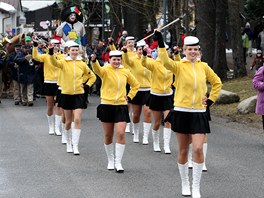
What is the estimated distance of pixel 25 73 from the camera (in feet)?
80.1

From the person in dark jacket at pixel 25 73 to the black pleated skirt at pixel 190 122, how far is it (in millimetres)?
14372

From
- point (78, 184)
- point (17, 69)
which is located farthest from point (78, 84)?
point (17, 69)

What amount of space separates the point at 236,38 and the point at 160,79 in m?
13.5

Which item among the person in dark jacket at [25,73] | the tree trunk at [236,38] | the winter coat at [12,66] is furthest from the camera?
the tree trunk at [236,38]

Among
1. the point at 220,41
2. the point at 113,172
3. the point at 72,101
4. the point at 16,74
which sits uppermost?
the point at 220,41

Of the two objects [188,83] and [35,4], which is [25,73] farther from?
[35,4]

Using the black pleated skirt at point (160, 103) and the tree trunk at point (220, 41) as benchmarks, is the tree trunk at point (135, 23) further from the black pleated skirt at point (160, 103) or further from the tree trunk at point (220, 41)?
the black pleated skirt at point (160, 103)

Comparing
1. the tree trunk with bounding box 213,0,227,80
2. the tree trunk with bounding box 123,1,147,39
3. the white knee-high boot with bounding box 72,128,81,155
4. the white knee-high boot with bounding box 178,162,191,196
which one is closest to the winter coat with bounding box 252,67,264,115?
the white knee-high boot with bounding box 72,128,81,155

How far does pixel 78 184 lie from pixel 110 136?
1.41 m

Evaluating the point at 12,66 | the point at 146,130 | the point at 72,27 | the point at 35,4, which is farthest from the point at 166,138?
the point at 35,4

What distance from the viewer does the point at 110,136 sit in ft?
39.9

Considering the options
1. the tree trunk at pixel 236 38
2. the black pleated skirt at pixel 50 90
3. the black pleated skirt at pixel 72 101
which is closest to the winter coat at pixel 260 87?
the black pleated skirt at pixel 72 101

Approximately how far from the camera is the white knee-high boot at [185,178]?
33.2 ft

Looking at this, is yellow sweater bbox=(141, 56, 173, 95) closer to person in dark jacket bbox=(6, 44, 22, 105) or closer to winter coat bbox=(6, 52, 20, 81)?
person in dark jacket bbox=(6, 44, 22, 105)
